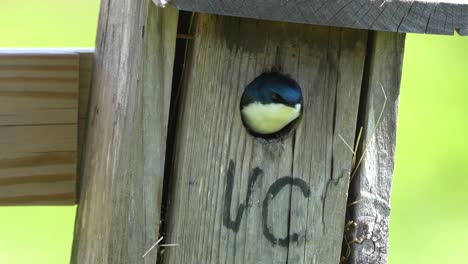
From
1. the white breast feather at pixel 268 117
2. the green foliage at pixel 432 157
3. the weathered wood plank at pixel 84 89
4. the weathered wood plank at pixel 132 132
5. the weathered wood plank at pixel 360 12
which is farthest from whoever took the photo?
the green foliage at pixel 432 157

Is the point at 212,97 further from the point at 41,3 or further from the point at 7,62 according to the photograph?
the point at 41,3

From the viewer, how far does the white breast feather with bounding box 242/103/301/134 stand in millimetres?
2561

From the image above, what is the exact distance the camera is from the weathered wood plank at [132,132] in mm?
2457

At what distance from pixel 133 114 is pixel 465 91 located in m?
5.64

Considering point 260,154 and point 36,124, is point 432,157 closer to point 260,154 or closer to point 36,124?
point 260,154

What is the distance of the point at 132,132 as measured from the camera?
2.49m

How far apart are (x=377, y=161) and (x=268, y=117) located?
1.01 ft

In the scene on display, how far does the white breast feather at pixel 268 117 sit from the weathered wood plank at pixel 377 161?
0.20m

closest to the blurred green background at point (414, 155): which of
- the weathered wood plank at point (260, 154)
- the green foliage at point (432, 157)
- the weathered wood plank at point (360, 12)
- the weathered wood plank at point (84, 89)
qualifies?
the green foliage at point (432, 157)

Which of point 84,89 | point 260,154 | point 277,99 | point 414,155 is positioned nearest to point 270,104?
point 277,99

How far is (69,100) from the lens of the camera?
2697mm

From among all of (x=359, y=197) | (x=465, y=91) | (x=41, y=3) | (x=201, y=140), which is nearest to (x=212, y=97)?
(x=201, y=140)

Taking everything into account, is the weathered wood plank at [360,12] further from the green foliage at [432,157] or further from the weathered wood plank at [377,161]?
the green foliage at [432,157]

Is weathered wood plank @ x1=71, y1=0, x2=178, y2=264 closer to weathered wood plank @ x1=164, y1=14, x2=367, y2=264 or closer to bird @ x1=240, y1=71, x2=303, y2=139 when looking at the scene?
weathered wood plank @ x1=164, y1=14, x2=367, y2=264
